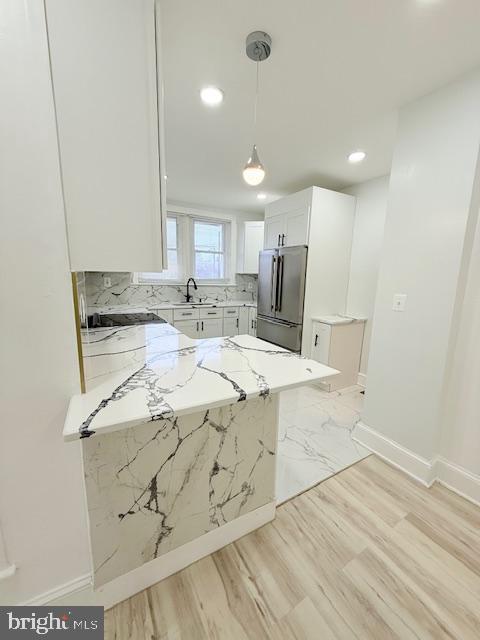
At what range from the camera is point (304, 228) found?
3.11 metres

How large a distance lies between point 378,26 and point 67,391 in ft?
6.94

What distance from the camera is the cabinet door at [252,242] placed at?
4484mm

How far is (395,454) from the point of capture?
196 centimetres

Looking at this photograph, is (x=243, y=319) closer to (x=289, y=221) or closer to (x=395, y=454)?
(x=289, y=221)

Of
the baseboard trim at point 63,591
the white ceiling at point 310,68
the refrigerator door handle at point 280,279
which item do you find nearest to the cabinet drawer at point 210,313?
the refrigerator door handle at point 280,279

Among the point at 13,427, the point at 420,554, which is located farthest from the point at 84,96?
the point at 420,554

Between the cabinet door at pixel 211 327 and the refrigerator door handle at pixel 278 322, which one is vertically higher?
the refrigerator door handle at pixel 278 322

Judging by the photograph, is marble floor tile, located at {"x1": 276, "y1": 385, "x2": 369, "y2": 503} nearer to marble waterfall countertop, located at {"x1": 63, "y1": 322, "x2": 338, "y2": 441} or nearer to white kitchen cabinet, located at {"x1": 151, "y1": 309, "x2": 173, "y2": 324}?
marble waterfall countertop, located at {"x1": 63, "y1": 322, "x2": 338, "y2": 441}

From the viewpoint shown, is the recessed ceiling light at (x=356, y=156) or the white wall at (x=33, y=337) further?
the recessed ceiling light at (x=356, y=156)

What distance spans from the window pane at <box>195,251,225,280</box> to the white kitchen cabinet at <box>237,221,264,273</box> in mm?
428

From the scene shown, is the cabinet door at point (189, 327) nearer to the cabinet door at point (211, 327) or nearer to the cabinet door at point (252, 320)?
the cabinet door at point (211, 327)

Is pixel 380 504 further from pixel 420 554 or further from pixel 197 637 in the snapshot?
pixel 197 637

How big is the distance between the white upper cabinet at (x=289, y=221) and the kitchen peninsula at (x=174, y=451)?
7.16 ft

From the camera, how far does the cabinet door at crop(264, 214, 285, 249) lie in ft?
11.4
